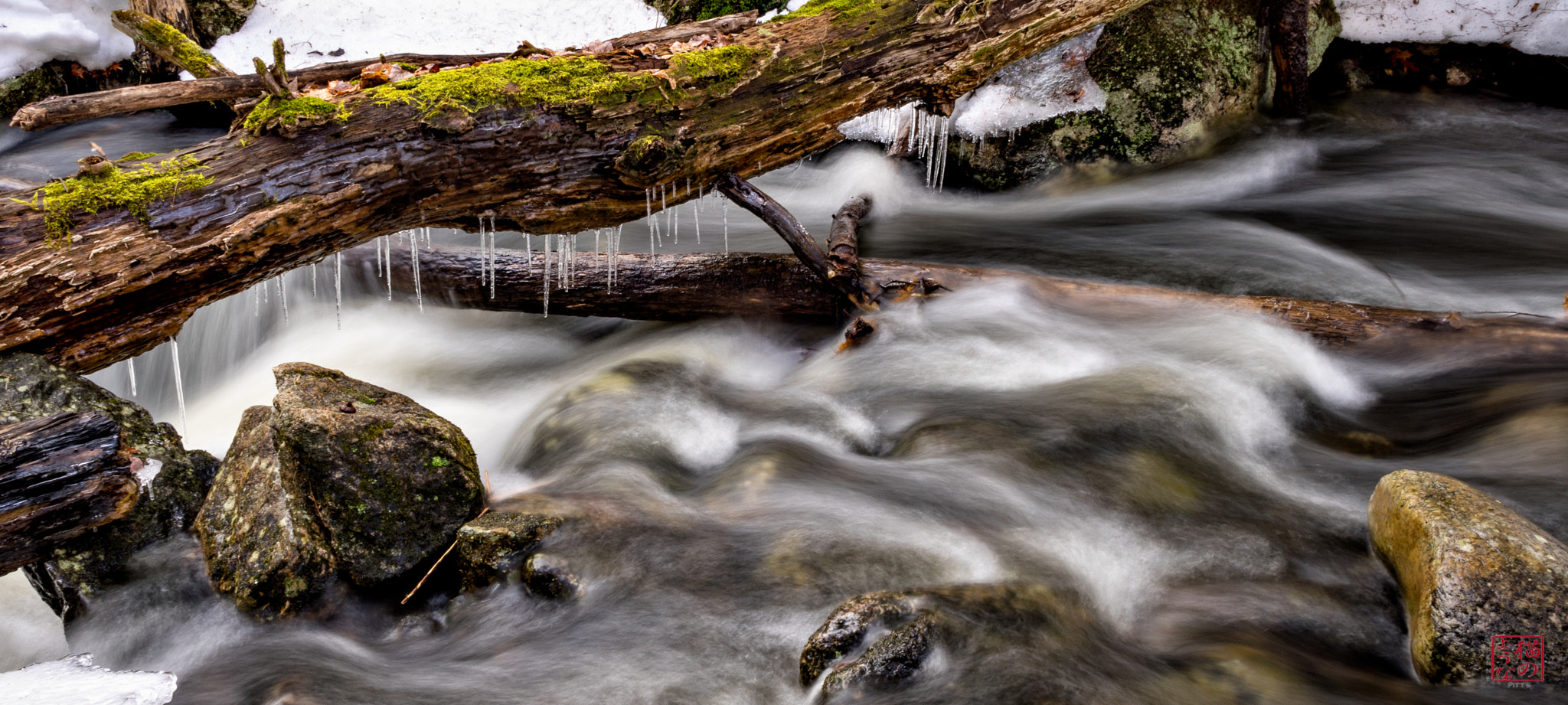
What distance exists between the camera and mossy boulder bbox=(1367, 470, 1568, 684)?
241cm

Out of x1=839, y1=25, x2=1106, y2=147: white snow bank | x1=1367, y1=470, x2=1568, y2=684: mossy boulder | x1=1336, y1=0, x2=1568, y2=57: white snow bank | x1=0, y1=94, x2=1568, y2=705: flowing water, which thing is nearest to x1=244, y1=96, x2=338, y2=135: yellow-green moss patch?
x1=0, y1=94, x2=1568, y2=705: flowing water

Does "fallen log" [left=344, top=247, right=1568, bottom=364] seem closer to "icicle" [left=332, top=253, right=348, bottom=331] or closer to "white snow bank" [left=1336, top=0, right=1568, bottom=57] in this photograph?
"icicle" [left=332, top=253, right=348, bottom=331]

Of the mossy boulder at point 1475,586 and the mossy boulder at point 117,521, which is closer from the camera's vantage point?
the mossy boulder at point 1475,586

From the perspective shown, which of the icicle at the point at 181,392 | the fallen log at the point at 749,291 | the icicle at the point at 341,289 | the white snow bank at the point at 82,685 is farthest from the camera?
the icicle at the point at 341,289

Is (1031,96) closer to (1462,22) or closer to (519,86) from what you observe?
(1462,22)

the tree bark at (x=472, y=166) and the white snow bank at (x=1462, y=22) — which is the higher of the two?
the white snow bank at (x=1462, y=22)

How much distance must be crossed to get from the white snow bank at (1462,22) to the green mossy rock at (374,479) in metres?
8.11

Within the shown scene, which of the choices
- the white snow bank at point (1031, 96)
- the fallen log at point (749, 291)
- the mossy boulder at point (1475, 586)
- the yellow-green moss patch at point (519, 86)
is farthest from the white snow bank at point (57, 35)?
the mossy boulder at point (1475, 586)

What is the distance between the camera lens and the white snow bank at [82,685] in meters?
2.66

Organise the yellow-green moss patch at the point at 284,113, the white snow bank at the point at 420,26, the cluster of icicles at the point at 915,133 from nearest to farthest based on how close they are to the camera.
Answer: the yellow-green moss patch at the point at 284,113
the cluster of icicles at the point at 915,133
the white snow bank at the point at 420,26

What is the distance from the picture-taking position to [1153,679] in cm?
260

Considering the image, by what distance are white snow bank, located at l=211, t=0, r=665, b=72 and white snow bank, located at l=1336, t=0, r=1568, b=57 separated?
20.9 feet

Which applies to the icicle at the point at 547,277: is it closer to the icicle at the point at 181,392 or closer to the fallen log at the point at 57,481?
the icicle at the point at 181,392

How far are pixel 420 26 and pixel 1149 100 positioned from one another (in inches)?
280
